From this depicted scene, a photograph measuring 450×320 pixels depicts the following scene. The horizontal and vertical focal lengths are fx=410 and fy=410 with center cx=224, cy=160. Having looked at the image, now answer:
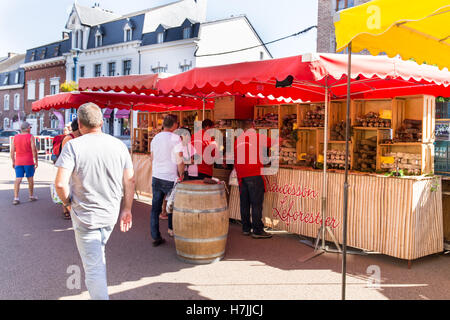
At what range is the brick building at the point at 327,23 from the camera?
22.7 meters

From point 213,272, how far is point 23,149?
6667mm

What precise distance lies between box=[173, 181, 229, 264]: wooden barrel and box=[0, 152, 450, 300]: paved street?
0.18 metres

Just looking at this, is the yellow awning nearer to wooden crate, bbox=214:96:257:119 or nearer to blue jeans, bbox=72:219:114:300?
blue jeans, bbox=72:219:114:300

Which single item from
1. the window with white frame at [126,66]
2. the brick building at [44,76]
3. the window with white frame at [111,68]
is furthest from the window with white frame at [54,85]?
the window with white frame at [126,66]

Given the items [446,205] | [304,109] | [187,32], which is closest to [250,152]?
[304,109]

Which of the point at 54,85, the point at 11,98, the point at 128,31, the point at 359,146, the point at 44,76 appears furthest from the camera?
the point at 11,98

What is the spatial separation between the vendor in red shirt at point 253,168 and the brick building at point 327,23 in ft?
58.0

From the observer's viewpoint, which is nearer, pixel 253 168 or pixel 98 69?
pixel 253 168

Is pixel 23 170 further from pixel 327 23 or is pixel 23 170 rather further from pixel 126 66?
pixel 126 66

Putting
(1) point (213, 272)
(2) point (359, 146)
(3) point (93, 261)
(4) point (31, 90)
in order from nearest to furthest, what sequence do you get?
(3) point (93, 261) → (1) point (213, 272) → (2) point (359, 146) → (4) point (31, 90)

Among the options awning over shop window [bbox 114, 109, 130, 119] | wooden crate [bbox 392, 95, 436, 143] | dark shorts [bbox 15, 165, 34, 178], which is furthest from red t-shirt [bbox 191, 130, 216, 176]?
awning over shop window [bbox 114, 109, 130, 119]

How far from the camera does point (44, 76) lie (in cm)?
4222

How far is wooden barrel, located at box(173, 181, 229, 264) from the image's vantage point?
17.4 feet

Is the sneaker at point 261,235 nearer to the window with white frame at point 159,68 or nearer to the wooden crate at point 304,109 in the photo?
the wooden crate at point 304,109
